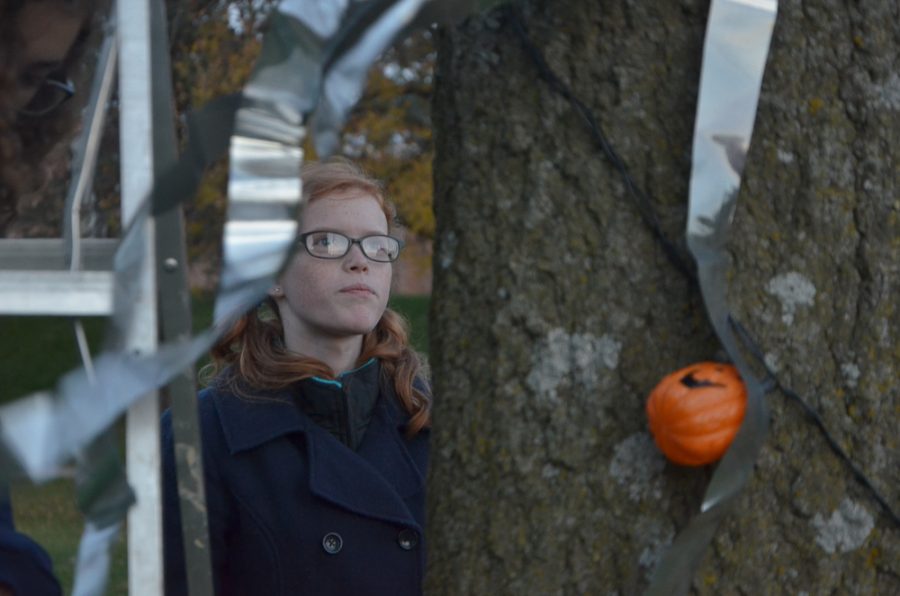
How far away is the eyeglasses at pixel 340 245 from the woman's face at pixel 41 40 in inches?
28.5

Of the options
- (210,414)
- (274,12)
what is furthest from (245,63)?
(274,12)

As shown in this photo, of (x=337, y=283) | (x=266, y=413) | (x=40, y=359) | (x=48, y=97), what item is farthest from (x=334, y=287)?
(x=48, y=97)

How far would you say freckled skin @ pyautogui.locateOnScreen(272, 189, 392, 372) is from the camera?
8.63 feet

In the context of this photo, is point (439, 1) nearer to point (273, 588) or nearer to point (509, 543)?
point (509, 543)

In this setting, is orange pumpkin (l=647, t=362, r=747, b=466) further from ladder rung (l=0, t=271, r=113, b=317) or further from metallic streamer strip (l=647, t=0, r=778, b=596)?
ladder rung (l=0, t=271, r=113, b=317)

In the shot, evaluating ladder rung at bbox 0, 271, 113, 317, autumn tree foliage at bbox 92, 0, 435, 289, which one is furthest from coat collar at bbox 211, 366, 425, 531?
autumn tree foliage at bbox 92, 0, 435, 289

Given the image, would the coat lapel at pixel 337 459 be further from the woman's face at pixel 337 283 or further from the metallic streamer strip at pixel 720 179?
the metallic streamer strip at pixel 720 179

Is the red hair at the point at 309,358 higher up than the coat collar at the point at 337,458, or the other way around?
the red hair at the point at 309,358

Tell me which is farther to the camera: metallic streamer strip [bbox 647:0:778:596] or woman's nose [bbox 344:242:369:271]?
woman's nose [bbox 344:242:369:271]

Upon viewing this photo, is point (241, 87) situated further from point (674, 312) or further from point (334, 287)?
point (674, 312)

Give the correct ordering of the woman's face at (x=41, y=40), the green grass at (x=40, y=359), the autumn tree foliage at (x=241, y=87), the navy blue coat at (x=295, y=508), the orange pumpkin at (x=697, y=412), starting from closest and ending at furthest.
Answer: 1. the orange pumpkin at (x=697, y=412)
2. the green grass at (x=40, y=359)
3. the woman's face at (x=41, y=40)
4. the navy blue coat at (x=295, y=508)
5. the autumn tree foliage at (x=241, y=87)

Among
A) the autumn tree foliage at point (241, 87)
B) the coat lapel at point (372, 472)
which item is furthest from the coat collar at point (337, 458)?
the autumn tree foliage at point (241, 87)

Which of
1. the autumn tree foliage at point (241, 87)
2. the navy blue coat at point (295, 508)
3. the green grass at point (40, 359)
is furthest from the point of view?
the autumn tree foliage at point (241, 87)

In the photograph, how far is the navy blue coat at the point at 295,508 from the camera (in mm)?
2516
